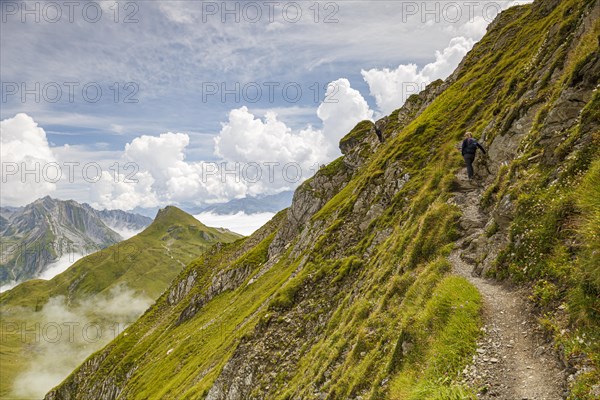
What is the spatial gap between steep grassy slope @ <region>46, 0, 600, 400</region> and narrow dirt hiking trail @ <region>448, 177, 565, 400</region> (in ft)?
1.57

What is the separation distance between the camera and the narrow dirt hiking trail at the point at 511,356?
945 centimetres

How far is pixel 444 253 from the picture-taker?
2016 cm

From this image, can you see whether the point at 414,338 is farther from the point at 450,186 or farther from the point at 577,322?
the point at 450,186

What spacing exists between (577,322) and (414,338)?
20.4ft

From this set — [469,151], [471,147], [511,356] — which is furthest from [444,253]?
[471,147]

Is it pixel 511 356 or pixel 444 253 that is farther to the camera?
pixel 444 253

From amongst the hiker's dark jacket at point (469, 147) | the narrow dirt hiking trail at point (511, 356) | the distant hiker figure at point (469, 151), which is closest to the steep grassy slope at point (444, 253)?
the narrow dirt hiking trail at point (511, 356)

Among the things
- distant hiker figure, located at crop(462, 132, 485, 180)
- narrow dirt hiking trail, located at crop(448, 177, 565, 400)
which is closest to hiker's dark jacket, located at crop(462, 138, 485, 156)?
distant hiker figure, located at crop(462, 132, 485, 180)

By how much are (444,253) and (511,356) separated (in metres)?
9.79

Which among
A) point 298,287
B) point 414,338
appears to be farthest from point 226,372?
point 414,338

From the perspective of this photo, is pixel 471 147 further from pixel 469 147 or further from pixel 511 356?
pixel 511 356

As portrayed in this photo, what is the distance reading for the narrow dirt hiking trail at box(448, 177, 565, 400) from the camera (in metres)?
9.45

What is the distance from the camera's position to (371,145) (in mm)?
88188

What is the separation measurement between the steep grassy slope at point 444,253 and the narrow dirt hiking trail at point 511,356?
48cm
